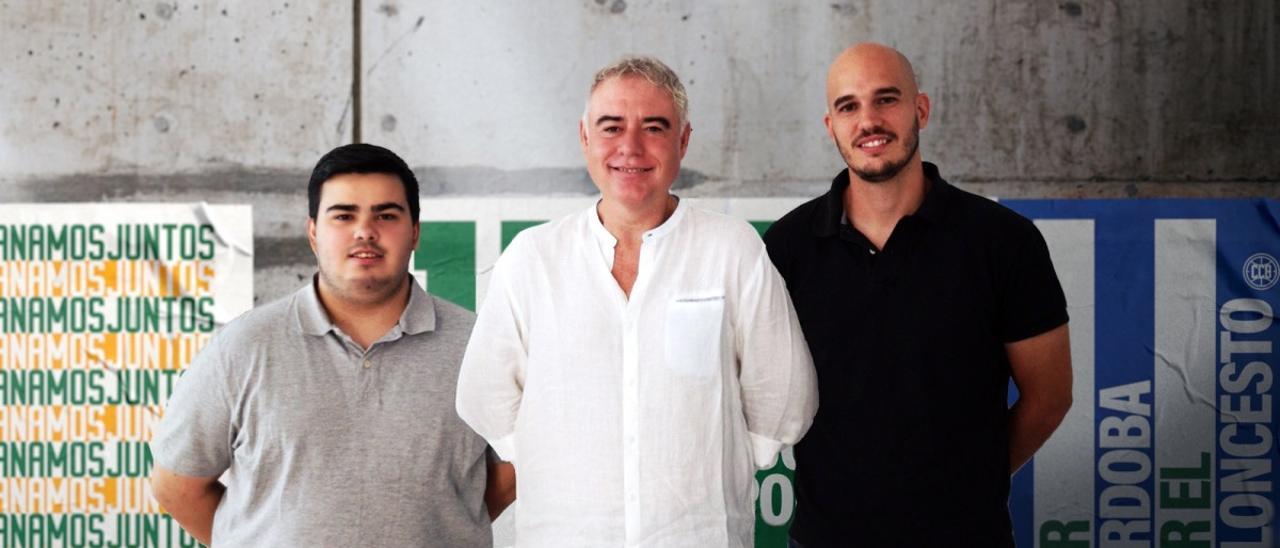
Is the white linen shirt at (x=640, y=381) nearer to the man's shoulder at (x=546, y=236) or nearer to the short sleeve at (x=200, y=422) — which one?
the man's shoulder at (x=546, y=236)

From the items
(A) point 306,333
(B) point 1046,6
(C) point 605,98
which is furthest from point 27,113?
(B) point 1046,6

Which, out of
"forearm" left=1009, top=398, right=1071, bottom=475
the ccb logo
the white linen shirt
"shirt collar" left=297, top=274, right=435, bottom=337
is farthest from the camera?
the ccb logo

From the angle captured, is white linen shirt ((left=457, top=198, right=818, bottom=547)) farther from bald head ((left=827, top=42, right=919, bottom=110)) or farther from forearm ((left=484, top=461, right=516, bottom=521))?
bald head ((left=827, top=42, right=919, bottom=110))

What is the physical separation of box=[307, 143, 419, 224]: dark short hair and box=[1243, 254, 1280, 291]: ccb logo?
245cm

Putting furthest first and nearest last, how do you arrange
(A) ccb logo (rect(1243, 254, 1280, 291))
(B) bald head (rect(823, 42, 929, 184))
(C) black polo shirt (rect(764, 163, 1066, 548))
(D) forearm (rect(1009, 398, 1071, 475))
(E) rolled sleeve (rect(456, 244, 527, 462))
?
1. (A) ccb logo (rect(1243, 254, 1280, 291))
2. (D) forearm (rect(1009, 398, 1071, 475))
3. (B) bald head (rect(823, 42, 929, 184))
4. (C) black polo shirt (rect(764, 163, 1066, 548))
5. (E) rolled sleeve (rect(456, 244, 527, 462))

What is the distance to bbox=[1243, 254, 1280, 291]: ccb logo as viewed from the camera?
123 inches

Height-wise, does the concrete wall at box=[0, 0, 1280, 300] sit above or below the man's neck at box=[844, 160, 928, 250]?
above

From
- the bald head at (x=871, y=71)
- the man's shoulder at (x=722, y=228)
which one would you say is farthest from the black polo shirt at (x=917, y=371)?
the man's shoulder at (x=722, y=228)

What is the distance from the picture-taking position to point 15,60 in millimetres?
3230

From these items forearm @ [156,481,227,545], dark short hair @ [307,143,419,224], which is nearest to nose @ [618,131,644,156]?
dark short hair @ [307,143,419,224]

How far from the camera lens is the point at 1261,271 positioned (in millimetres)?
3137

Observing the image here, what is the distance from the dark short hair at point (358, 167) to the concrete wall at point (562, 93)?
1136mm

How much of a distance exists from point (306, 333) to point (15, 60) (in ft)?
6.39

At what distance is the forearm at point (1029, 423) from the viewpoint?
2330 millimetres
